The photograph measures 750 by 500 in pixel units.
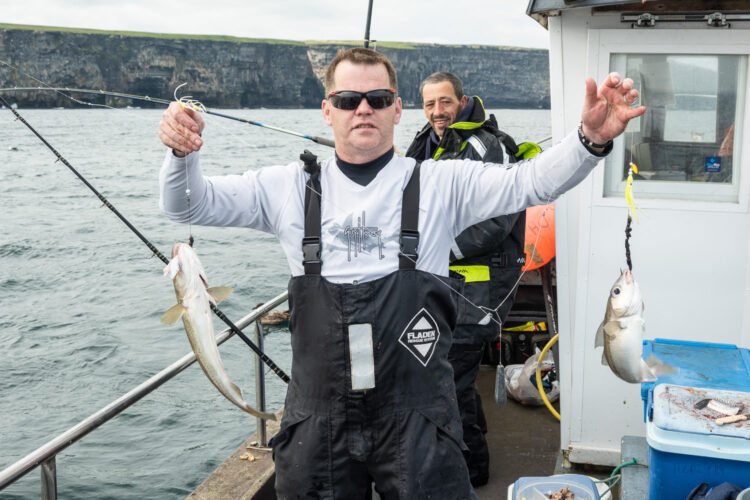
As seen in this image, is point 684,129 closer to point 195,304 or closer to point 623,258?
→ point 623,258

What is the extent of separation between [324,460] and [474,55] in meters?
A: 104

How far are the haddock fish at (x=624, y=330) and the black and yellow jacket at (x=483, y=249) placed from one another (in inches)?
46.6

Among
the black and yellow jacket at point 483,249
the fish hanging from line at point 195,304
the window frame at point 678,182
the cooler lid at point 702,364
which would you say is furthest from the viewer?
the black and yellow jacket at point 483,249

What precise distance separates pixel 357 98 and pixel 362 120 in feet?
0.26

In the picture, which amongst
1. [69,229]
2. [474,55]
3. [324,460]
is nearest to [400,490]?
[324,460]

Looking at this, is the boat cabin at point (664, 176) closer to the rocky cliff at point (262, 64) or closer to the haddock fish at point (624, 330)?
the haddock fish at point (624, 330)

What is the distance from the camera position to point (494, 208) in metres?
2.68

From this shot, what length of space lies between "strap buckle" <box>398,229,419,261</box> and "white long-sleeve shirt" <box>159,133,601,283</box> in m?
0.03

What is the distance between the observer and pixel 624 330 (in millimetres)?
2717

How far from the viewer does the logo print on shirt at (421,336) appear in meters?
2.50

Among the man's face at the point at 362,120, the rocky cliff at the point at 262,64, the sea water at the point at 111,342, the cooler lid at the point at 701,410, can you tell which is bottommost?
the sea water at the point at 111,342

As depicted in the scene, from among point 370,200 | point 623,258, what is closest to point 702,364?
point 623,258

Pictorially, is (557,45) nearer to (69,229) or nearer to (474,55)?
(69,229)

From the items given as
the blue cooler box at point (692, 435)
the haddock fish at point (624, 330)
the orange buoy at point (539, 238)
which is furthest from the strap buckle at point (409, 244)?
the orange buoy at point (539, 238)
